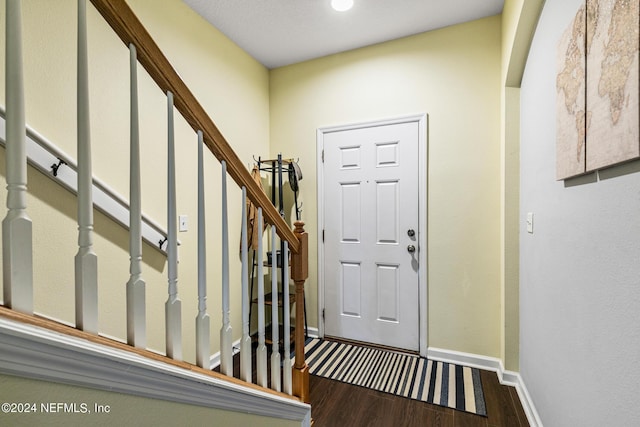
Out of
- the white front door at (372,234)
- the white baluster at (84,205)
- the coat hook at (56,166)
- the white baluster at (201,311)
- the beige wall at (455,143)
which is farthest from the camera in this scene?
the white front door at (372,234)

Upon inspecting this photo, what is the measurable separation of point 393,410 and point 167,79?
6.91ft

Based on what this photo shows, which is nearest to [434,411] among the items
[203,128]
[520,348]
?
[520,348]

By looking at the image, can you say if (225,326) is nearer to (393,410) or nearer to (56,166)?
(56,166)

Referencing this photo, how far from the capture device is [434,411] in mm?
1847

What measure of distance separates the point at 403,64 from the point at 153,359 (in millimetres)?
2742

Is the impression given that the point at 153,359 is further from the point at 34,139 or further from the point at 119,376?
the point at 34,139

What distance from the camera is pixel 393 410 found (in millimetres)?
1858

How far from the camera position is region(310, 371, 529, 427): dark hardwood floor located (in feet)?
5.76

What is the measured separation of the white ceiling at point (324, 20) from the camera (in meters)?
2.17

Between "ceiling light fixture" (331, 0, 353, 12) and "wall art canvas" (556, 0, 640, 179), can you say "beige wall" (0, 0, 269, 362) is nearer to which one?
"ceiling light fixture" (331, 0, 353, 12)

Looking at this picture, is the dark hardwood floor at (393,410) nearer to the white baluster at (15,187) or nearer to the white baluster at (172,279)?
the white baluster at (172,279)

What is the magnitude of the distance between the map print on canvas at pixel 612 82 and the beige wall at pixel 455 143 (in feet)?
4.67

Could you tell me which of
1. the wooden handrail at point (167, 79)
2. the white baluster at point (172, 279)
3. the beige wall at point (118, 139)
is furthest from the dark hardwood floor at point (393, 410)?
the wooden handrail at point (167, 79)

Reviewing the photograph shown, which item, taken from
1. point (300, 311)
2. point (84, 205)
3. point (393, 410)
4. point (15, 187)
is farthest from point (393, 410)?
point (15, 187)
